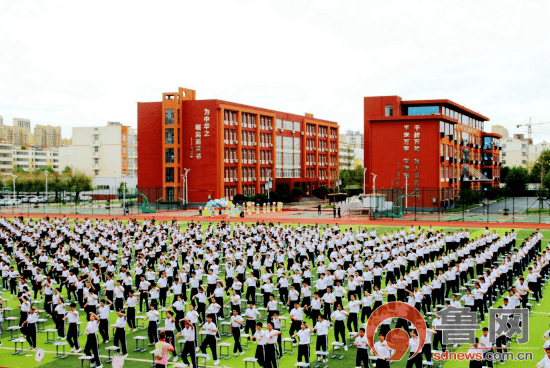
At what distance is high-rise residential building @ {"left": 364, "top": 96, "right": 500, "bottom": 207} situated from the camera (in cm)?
5831

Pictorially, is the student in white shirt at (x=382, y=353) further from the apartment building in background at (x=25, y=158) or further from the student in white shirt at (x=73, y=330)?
the apartment building in background at (x=25, y=158)

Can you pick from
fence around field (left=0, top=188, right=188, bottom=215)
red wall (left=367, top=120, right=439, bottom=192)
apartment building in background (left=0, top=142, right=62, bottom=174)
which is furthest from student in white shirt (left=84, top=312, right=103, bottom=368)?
apartment building in background (left=0, top=142, right=62, bottom=174)

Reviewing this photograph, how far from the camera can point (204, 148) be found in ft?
222

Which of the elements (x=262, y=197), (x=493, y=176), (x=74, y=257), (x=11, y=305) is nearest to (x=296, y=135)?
(x=262, y=197)

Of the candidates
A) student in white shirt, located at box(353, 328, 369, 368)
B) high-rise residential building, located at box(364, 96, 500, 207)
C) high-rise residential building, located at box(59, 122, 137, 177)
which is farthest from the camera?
high-rise residential building, located at box(59, 122, 137, 177)

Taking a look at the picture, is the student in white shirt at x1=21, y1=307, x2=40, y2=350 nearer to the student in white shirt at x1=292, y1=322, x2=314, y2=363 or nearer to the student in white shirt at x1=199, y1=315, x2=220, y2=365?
the student in white shirt at x1=199, y1=315, x2=220, y2=365

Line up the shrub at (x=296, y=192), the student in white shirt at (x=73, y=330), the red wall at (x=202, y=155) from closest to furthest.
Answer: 1. the student in white shirt at (x=73, y=330)
2. the red wall at (x=202, y=155)
3. the shrub at (x=296, y=192)

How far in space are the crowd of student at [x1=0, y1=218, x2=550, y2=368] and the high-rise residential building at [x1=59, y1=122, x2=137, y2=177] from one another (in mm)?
79324

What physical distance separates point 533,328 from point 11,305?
60.0 ft

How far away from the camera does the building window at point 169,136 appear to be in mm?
68938

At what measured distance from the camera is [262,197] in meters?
70.4

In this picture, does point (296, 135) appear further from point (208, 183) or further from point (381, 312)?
point (381, 312)

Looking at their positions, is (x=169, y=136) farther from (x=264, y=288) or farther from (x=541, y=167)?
(x=541, y=167)

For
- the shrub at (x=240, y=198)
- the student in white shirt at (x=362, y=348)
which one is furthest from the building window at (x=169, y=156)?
the student in white shirt at (x=362, y=348)
